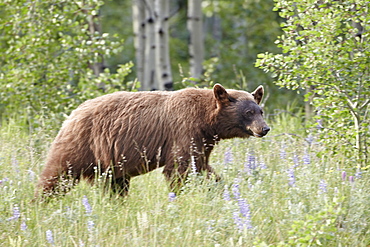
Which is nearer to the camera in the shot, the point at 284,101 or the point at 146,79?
the point at 146,79

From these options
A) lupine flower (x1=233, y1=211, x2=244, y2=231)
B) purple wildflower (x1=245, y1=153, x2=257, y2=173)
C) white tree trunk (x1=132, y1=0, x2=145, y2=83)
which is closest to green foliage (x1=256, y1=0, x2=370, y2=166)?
purple wildflower (x1=245, y1=153, x2=257, y2=173)

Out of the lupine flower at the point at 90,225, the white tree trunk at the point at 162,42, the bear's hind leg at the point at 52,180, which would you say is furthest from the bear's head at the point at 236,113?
the white tree trunk at the point at 162,42

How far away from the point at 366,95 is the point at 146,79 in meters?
10.1

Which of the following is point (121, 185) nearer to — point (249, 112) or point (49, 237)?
point (249, 112)

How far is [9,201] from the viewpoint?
4.91m

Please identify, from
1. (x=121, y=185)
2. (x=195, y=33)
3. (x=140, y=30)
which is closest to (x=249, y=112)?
(x=121, y=185)

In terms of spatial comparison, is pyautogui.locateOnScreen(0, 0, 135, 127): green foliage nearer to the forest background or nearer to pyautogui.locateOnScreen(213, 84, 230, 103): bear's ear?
the forest background

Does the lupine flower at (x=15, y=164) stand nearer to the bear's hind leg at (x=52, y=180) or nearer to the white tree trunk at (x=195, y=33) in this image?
the bear's hind leg at (x=52, y=180)

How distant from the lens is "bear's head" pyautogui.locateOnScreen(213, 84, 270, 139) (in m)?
6.22

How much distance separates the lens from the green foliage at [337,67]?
6.03 meters

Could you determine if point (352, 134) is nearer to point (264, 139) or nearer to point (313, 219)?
point (264, 139)

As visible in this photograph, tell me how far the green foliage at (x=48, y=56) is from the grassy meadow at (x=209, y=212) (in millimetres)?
3154

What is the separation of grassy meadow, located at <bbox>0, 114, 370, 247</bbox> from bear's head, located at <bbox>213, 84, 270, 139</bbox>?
442mm

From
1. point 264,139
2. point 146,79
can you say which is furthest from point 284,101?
point 264,139
